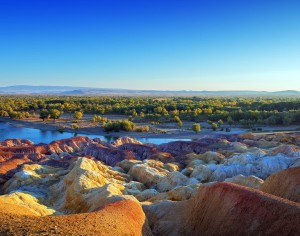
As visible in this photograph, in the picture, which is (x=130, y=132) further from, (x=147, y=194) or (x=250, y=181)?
(x=250, y=181)

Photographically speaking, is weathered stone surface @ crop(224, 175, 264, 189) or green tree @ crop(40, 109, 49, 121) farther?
green tree @ crop(40, 109, 49, 121)

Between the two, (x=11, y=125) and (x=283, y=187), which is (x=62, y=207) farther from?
(x=11, y=125)

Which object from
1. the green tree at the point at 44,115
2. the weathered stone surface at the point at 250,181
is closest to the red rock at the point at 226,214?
the weathered stone surface at the point at 250,181

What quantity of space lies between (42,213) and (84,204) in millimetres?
3413

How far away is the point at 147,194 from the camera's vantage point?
2900 cm

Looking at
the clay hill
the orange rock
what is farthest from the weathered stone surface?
the orange rock

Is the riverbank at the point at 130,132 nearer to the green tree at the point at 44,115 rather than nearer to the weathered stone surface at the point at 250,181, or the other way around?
the green tree at the point at 44,115

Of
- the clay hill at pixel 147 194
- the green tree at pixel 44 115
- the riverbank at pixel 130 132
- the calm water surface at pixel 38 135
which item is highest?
the clay hill at pixel 147 194

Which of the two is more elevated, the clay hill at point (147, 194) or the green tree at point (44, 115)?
the clay hill at point (147, 194)

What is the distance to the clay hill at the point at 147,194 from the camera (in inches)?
629

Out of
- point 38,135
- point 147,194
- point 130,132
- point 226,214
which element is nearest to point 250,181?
point 147,194

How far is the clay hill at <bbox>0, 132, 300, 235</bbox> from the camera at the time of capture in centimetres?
1597

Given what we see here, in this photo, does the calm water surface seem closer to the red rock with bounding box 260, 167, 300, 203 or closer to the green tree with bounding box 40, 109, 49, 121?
the green tree with bounding box 40, 109, 49, 121

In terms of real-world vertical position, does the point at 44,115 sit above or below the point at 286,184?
below
